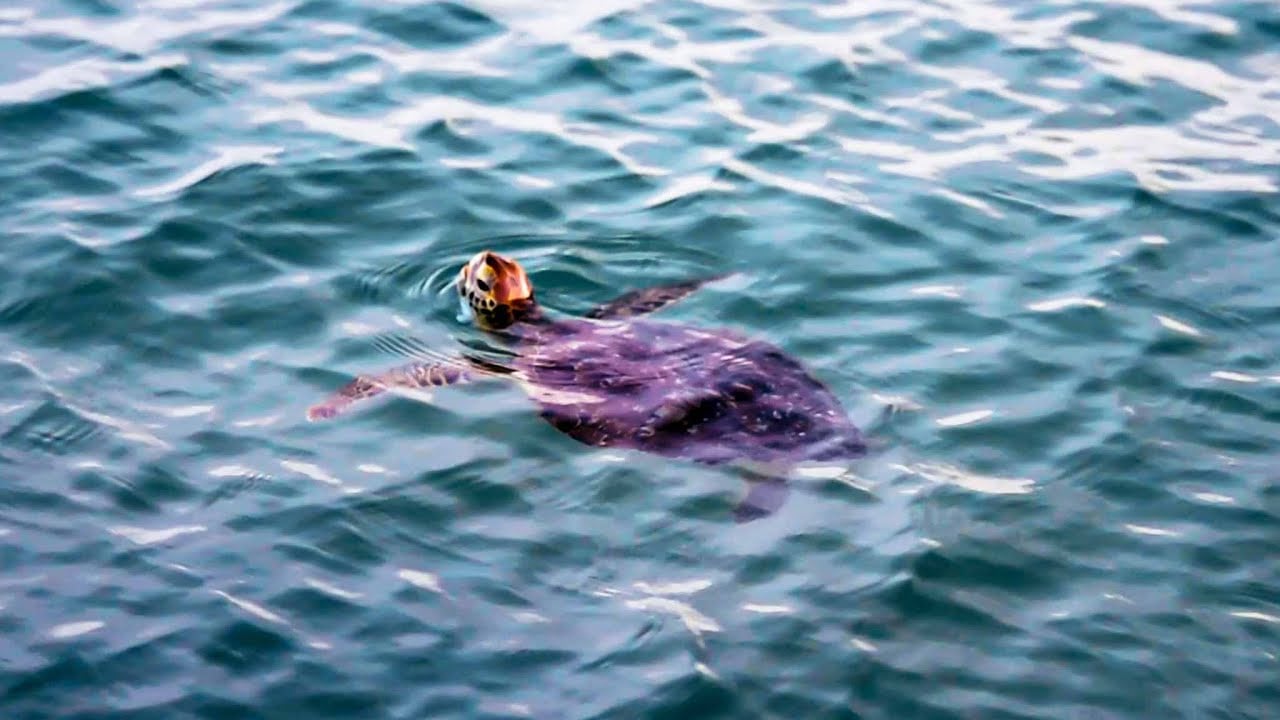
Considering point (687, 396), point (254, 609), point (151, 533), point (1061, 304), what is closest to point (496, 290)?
point (687, 396)

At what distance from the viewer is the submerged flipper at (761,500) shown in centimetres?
690

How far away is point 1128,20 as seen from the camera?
487 inches

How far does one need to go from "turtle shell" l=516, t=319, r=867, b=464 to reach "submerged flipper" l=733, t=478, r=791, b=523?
5.8 inches

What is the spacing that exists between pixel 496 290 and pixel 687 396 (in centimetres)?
139

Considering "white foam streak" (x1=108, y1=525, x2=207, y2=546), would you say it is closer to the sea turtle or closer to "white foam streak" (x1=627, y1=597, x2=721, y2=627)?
the sea turtle

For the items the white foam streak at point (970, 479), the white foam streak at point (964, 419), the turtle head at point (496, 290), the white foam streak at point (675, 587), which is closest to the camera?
the white foam streak at point (675, 587)

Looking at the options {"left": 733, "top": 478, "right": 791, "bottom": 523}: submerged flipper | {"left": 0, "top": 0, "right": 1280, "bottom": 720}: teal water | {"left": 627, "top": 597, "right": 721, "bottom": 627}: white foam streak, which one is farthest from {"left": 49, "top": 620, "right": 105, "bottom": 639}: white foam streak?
{"left": 733, "top": 478, "right": 791, "bottom": 523}: submerged flipper

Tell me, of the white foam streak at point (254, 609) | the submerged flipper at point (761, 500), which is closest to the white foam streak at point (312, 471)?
the white foam streak at point (254, 609)

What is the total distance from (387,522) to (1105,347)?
12.9ft

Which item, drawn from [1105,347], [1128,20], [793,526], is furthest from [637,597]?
[1128,20]

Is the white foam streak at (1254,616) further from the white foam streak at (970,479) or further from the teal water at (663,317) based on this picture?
the white foam streak at (970,479)

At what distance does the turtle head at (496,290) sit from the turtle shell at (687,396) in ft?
0.86

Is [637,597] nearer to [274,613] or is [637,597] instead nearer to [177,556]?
[274,613]

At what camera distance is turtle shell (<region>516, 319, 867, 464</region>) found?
287 inches
